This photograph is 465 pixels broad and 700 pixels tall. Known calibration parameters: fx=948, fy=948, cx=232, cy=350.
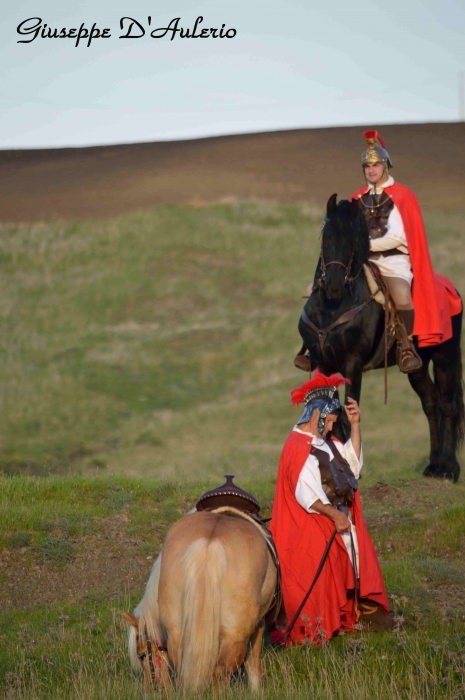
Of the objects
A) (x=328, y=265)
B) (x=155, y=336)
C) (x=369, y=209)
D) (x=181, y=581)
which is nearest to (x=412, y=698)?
(x=181, y=581)

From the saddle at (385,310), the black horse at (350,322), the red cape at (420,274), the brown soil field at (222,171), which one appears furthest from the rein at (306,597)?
the brown soil field at (222,171)

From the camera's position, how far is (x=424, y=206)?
87.0ft

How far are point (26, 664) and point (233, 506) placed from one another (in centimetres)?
170

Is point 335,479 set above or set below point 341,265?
below

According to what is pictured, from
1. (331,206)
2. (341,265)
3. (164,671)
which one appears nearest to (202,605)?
(164,671)

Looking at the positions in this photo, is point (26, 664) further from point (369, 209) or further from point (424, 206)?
point (424, 206)

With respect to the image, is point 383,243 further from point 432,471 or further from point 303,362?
point 432,471

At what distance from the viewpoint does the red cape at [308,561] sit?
6.55 metres

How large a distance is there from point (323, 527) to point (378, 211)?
5541 mm

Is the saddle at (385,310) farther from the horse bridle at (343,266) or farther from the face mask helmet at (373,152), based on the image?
the face mask helmet at (373,152)

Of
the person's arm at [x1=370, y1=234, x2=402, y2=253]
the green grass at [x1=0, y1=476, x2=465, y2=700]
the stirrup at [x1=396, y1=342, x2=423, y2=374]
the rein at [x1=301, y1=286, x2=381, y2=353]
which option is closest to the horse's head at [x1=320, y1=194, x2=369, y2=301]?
the rein at [x1=301, y1=286, x2=381, y2=353]

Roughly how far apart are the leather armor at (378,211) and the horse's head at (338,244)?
933 millimetres

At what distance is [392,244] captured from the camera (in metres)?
11.2

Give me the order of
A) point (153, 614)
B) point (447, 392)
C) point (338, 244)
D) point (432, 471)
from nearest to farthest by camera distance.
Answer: point (153, 614) < point (338, 244) < point (432, 471) < point (447, 392)
